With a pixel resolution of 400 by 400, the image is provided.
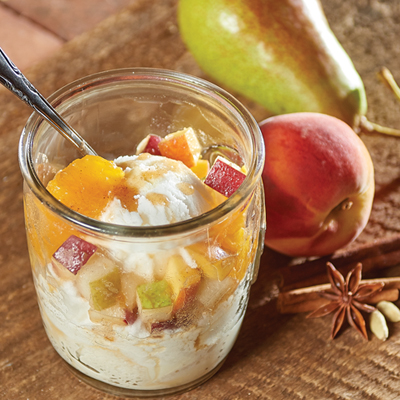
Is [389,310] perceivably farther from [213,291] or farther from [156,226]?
[156,226]

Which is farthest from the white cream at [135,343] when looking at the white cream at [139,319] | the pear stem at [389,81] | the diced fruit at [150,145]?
the pear stem at [389,81]

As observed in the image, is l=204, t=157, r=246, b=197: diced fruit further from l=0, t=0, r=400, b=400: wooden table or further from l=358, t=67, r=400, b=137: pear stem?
l=358, t=67, r=400, b=137: pear stem

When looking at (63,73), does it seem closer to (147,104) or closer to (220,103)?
(147,104)

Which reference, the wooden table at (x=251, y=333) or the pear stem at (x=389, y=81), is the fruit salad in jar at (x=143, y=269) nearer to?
the wooden table at (x=251, y=333)

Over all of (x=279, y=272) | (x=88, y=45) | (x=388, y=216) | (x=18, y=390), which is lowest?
(x=388, y=216)

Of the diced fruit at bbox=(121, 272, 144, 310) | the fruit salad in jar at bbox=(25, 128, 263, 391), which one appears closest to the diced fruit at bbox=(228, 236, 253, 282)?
the fruit salad in jar at bbox=(25, 128, 263, 391)

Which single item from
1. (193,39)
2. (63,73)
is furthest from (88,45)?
(193,39)
